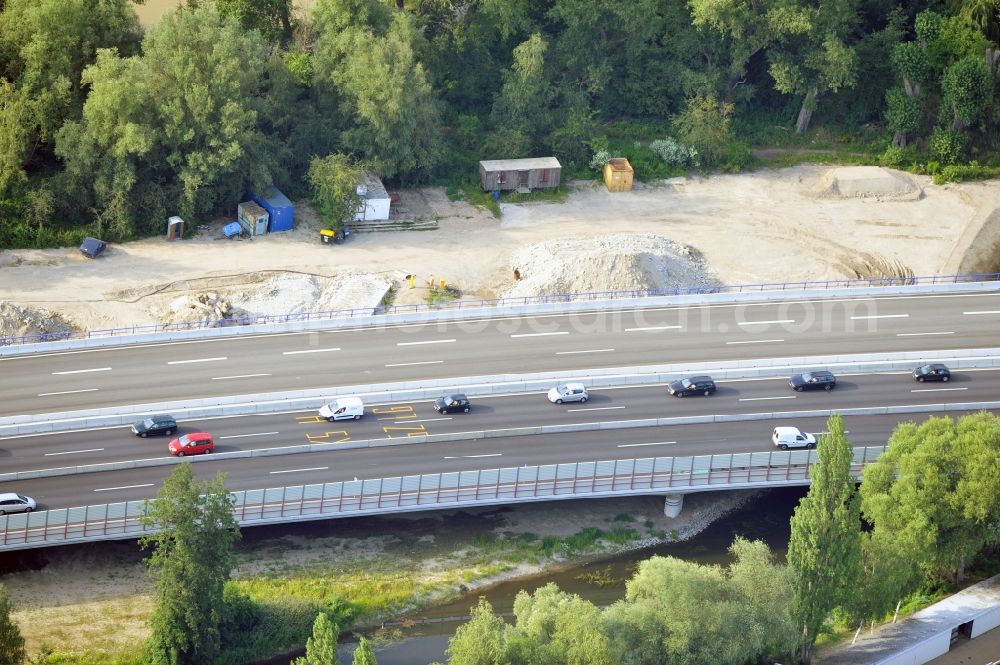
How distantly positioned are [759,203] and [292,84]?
39086mm

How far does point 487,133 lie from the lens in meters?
118

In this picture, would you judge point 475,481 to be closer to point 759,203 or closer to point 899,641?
point 899,641

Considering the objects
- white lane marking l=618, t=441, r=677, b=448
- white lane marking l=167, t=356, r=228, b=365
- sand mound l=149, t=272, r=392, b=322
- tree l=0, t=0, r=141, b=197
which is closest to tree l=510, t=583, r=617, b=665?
white lane marking l=618, t=441, r=677, b=448

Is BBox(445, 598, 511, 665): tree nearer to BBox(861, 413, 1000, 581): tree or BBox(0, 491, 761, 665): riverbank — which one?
BBox(0, 491, 761, 665): riverbank

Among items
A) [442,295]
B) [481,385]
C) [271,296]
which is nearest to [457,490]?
[481,385]

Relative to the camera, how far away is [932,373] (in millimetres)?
86500

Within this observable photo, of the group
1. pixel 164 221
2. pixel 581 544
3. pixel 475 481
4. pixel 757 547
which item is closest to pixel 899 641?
pixel 757 547

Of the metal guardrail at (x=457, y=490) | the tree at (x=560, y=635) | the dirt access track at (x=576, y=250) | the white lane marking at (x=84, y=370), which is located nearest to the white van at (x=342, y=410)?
the metal guardrail at (x=457, y=490)

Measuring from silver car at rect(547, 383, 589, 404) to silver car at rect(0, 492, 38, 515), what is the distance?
3008 centimetres

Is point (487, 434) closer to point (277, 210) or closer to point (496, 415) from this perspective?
point (496, 415)

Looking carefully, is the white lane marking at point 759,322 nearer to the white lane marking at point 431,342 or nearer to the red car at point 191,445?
the white lane marking at point 431,342

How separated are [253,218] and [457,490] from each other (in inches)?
1419

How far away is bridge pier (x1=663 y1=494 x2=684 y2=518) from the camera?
7875cm

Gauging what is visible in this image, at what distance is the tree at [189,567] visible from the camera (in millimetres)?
63219
